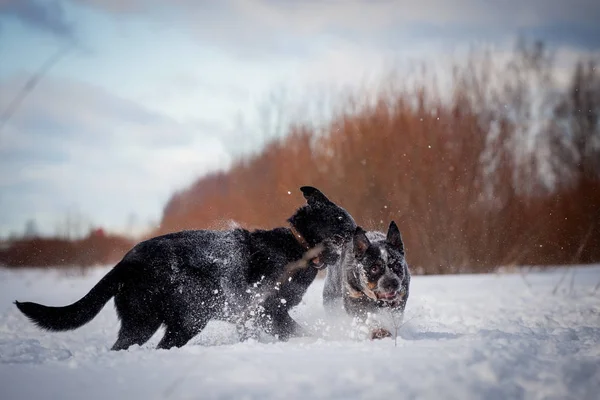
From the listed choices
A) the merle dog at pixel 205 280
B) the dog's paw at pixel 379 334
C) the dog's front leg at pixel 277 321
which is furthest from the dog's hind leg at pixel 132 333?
the dog's paw at pixel 379 334

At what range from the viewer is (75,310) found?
3.66m

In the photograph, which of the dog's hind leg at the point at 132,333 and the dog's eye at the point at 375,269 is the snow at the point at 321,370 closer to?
the dog's hind leg at the point at 132,333

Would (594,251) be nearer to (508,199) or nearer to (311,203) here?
(508,199)

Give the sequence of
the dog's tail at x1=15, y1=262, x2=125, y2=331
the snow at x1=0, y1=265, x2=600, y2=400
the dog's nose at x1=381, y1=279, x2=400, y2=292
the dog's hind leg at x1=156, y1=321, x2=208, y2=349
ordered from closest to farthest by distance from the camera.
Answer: the snow at x1=0, y1=265, x2=600, y2=400 → the dog's tail at x1=15, y1=262, x2=125, y2=331 → the dog's hind leg at x1=156, y1=321, x2=208, y2=349 → the dog's nose at x1=381, y1=279, x2=400, y2=292

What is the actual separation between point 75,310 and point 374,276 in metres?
2.47

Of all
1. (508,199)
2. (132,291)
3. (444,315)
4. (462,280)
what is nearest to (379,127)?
(508,199)

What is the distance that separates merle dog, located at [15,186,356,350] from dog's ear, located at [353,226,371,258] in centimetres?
25

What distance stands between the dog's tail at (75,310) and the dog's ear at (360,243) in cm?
208

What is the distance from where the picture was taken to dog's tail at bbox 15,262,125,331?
353 cm

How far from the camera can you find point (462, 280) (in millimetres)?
9164

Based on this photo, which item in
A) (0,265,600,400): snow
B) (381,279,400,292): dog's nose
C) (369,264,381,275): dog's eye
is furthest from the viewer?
(369,264,381,275): dog's eye

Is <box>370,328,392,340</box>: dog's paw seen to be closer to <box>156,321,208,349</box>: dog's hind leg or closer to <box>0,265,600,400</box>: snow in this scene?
<box>0,265,600,400</box>: snow

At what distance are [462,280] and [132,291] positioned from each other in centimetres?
683

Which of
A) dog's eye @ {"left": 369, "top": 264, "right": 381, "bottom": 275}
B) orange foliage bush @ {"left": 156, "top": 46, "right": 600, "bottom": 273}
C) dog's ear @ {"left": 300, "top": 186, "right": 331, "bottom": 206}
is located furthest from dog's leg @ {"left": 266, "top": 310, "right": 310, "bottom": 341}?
orange foliage bush @ {"left": 156, "top": 46, "right": 600, "bottom": 273}
